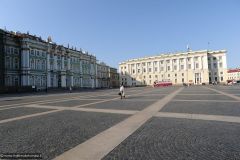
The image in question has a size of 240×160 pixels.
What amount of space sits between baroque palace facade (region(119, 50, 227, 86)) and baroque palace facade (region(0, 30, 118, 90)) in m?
40.1

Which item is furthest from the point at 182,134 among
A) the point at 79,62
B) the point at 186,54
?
the point at 186,54

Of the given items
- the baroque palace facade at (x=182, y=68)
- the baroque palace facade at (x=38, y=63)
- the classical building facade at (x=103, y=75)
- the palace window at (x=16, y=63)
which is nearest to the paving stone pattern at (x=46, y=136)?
the baroque palace facade at (x=38, y=63)

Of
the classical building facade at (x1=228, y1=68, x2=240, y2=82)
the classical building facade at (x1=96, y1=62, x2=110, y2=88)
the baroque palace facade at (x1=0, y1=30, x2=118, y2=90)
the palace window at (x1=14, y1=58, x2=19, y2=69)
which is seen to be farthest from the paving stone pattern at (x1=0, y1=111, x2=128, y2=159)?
the classical building facade at (x1=228, y1=68, x2=240, y2=82)

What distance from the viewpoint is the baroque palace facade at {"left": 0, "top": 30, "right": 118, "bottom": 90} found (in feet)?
177

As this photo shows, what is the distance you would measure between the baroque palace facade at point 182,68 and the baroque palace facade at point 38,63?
1580 inches

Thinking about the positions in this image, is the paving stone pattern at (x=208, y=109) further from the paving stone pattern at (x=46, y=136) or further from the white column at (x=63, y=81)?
the white column at (x=63, y=81)

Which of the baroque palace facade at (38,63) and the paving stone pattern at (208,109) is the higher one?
the baroque palace facade at (38,63)

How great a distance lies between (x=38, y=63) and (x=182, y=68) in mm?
88172

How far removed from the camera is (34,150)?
18.0 ft

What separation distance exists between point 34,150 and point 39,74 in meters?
59.7

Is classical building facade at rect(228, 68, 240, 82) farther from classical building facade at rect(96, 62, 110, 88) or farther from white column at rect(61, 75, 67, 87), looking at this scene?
white column at rect(61, 75, 67, 87)

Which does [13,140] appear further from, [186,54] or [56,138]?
[186,54]

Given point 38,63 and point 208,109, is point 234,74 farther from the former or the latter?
point 208,109

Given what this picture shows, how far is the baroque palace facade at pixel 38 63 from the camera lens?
177 ft
